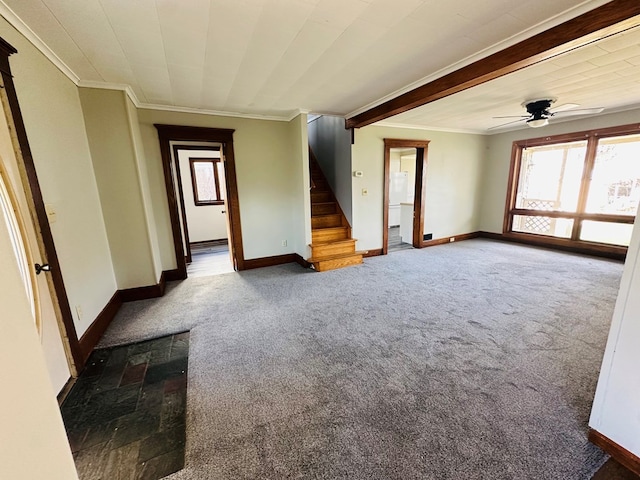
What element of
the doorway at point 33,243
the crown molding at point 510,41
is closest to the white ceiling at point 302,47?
the crown molding at point 510,41

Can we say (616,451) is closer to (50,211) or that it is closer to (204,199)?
(50,211)

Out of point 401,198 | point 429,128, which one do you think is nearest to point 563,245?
point 429,128

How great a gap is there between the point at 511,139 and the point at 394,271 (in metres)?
4.29

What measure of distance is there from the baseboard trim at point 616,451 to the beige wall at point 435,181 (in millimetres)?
3815

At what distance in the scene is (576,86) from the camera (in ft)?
10.5

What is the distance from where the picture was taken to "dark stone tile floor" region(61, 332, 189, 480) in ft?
4.56

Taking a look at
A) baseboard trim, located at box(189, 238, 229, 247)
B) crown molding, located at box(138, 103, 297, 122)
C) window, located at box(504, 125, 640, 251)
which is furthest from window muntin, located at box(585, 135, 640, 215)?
baseboard trim, located at box(189, 238, 229, 247)

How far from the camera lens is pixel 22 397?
577 mm

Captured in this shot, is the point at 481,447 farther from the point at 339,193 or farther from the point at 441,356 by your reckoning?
the point at 339,193

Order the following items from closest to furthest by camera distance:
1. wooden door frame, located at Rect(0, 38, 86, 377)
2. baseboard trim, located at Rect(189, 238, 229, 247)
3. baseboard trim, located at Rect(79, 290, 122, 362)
A: wooden door frame, located at Rect(0, 38, 86, 377), baseboard trim, located at Rect(79, 290, 122, 362), baseboard trim, located at Rect(189, 238, 229, 247)

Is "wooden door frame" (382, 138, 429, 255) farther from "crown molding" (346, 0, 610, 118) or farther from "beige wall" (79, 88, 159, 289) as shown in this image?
"beige wall" (79, 88, 159, 289)

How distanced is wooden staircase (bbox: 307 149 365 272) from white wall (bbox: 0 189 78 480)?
3.67m

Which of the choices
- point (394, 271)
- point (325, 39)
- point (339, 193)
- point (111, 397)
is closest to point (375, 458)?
point (111, 397)

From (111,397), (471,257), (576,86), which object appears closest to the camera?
(111,397)
